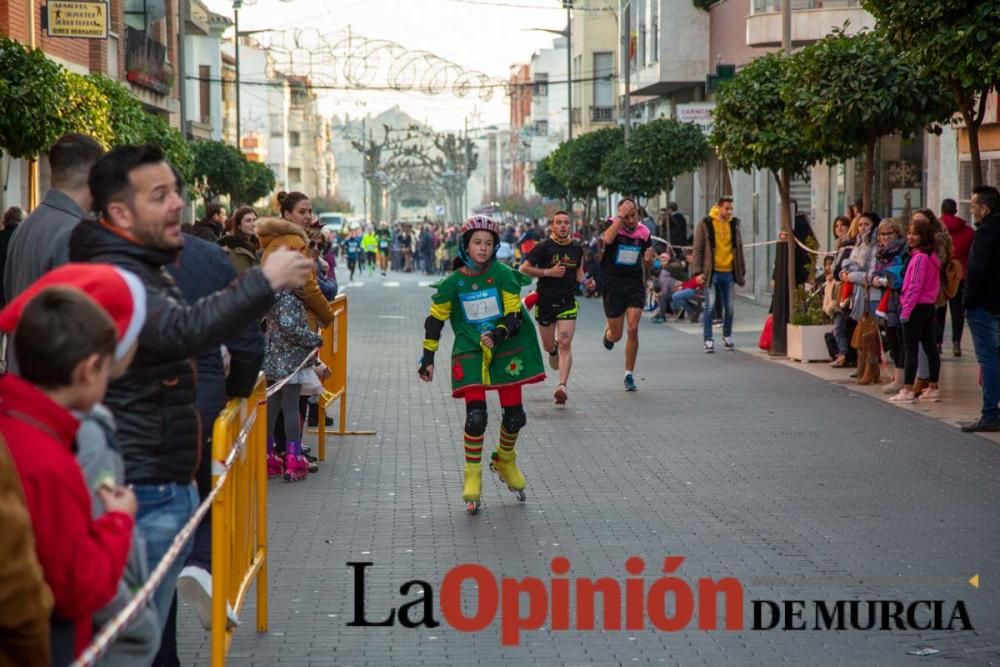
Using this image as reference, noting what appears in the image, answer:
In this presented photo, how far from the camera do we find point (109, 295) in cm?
410

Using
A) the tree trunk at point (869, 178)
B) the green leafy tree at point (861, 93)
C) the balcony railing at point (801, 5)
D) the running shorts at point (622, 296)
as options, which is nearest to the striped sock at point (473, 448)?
the running shorts at point (622, 296)

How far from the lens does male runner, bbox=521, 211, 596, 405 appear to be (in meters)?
16.1

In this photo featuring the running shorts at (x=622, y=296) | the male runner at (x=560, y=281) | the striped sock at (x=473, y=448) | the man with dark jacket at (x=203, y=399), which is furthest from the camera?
the running shorts at (x=622, y=296)

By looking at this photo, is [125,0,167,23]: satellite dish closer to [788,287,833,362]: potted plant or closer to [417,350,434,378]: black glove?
[788,287,833,362]: potted plant

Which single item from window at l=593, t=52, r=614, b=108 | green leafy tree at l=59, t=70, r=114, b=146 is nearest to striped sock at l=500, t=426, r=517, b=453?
green leafy tree at l=59, t=70, r=114, b=146

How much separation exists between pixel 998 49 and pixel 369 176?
104927 mm

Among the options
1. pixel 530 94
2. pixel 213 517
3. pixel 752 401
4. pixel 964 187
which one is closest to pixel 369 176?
pixel 530 94

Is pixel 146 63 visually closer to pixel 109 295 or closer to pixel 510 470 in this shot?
pixel 510 470

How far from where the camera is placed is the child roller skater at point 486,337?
1033 cm

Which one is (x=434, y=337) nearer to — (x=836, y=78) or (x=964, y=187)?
(x=836, y=78)

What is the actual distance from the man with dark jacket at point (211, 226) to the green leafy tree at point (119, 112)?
10.9 metres

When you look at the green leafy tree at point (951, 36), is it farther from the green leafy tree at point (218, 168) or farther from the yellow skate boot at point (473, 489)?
the green leafy tree at point (218, 168)

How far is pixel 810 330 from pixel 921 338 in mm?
4504

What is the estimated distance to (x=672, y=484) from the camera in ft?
36.1
